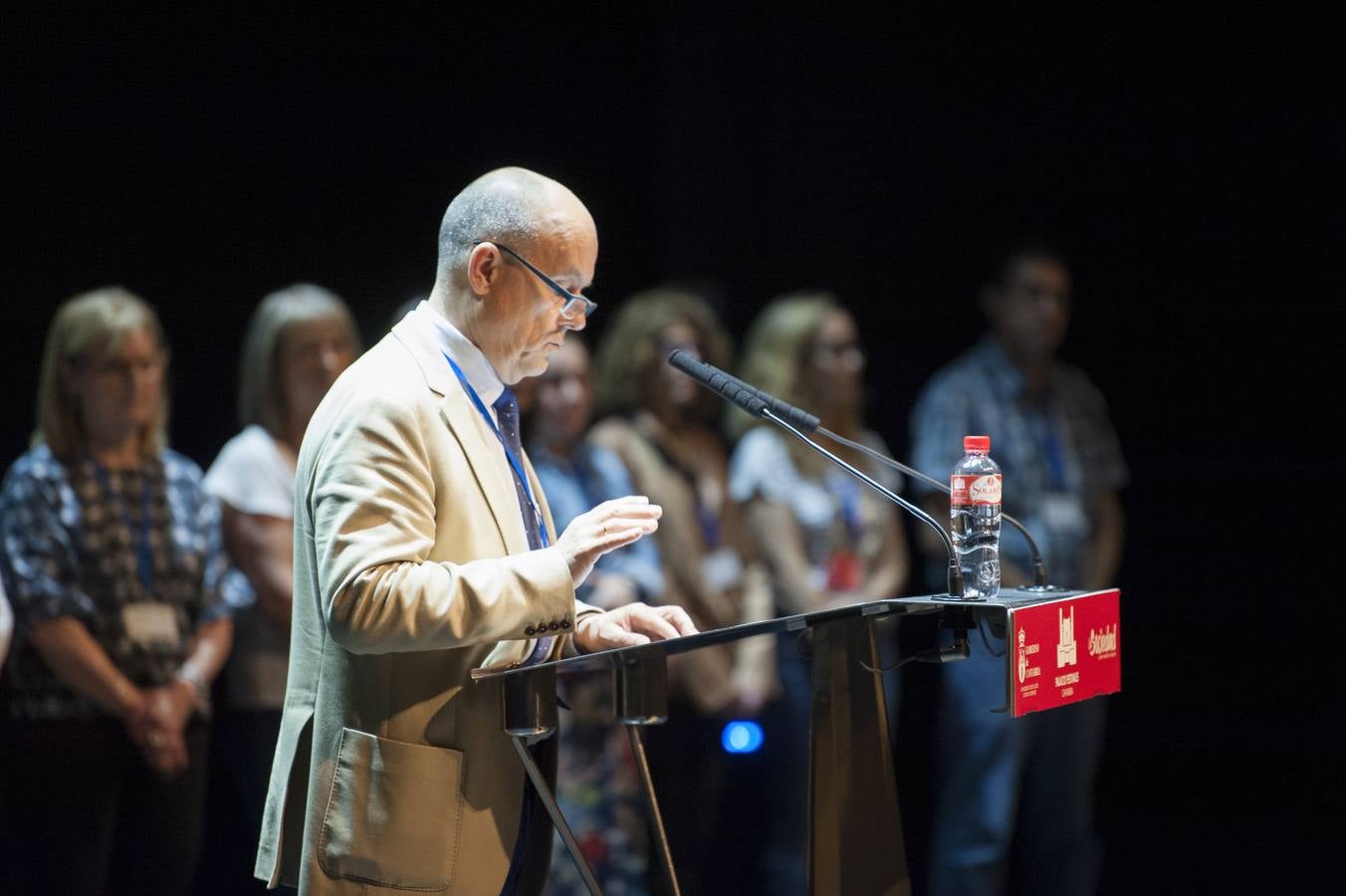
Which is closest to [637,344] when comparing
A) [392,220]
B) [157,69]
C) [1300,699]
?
[392,220]

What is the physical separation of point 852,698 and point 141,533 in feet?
6.85

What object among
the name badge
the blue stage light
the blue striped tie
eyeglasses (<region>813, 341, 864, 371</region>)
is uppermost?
eyeglasses (<region>813, 341, 864, 371</region>)

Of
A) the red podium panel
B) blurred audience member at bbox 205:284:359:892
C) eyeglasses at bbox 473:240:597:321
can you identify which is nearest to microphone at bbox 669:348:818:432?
eyeglasses at bbox 473:240:597:321

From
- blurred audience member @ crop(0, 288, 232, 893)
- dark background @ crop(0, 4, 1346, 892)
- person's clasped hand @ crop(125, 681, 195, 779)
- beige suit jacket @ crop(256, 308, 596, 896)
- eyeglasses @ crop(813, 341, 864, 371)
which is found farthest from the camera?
eyeglasses @ crop(813, 341, 864, 371)

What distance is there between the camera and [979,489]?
1.92m

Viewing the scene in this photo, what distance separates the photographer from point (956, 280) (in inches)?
210

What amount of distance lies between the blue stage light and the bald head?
2.89 meters

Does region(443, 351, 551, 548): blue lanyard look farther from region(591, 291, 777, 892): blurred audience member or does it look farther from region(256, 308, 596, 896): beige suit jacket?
region(591, 291, 777, 892): blurred audience member

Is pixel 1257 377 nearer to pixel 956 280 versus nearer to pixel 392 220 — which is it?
pixel 956 280

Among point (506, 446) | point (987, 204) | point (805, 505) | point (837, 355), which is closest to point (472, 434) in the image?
point (506, 446)

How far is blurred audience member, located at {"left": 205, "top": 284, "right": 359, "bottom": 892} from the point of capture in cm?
342

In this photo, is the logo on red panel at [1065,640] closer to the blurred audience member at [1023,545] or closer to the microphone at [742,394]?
the microphone at [742,394]

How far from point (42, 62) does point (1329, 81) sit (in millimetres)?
3977

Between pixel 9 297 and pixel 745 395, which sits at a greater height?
pixel 9 297
